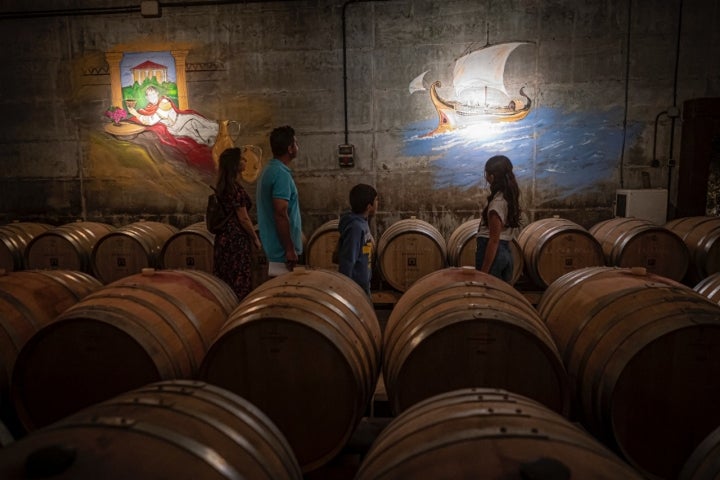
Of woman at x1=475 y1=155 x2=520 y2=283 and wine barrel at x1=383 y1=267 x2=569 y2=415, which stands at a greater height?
woman at x1=475 y1=155 x2=520 y2=283

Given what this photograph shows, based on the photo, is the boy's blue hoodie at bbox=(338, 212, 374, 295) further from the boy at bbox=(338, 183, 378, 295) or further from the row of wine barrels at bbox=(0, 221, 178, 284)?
the row of wine barrels at bbox=(0, 221, 178, 284)

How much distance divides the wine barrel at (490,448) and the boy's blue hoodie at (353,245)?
2061 millimetres

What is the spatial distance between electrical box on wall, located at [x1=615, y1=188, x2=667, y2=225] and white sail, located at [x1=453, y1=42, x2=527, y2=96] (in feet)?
8.36

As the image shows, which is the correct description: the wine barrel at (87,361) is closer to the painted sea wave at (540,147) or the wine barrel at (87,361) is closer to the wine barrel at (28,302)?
the wine barrel at (28,302)

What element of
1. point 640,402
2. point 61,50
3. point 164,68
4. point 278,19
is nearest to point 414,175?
point 278,19

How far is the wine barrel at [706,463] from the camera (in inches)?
58.7

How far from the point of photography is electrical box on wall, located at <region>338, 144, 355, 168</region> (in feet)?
25.9

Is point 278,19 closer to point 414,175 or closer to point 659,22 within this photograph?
point 414,175

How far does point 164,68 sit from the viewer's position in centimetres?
816

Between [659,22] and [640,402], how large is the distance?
7390 mm

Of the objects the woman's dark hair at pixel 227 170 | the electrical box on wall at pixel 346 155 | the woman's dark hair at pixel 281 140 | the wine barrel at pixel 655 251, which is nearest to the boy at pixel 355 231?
the woman's dark hair at pixel 281 140

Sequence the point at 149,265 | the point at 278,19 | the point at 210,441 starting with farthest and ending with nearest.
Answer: the point at 278,19 → the point at 149,265 → the point at 210,441

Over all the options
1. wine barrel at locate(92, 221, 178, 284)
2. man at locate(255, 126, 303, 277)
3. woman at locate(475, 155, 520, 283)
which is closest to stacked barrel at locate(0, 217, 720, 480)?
man at locate(255, 126, 303, 277)

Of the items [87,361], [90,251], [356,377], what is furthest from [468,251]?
[90,251]
